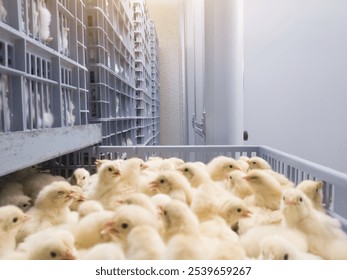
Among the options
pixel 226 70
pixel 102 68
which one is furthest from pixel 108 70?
pixel 226 70

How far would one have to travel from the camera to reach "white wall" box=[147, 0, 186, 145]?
667cm

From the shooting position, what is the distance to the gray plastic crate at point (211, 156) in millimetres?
1228

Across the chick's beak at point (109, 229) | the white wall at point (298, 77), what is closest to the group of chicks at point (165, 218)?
the chick's beak at point (109, 229)

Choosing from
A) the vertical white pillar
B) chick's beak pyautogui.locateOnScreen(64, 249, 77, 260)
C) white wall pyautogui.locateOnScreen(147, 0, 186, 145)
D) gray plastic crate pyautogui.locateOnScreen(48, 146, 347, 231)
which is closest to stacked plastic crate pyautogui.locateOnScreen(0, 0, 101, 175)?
gray plastic crate pyautogui.locateOnScreen(48, 146, 347, 231)

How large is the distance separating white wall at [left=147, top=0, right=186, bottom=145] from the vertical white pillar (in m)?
3.86

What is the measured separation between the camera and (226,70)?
2.18 meters

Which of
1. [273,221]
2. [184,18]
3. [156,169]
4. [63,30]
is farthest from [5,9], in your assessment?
[184,18]

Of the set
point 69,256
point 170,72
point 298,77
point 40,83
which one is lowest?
point 69,256

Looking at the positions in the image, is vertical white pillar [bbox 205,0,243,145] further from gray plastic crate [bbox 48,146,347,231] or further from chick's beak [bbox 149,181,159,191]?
chick's beak [bbox 149,181,159,191]

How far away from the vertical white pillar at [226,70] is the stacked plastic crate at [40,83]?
2.60 feet

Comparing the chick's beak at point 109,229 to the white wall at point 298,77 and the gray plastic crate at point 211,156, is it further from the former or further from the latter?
the white wall at point 298,77

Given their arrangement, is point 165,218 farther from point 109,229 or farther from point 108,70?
point 108,70

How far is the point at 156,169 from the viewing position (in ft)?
5.03

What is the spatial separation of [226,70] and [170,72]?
621cm
